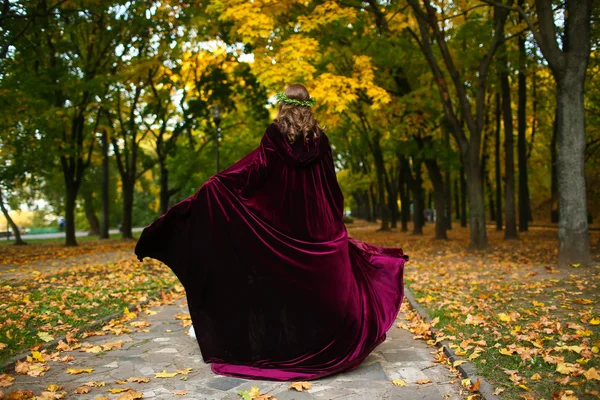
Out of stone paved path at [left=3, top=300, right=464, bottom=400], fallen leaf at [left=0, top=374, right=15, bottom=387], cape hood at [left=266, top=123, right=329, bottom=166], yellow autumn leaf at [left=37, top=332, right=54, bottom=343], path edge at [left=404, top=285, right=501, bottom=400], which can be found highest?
cape hood at [left=266, top=123, right=329, bottom=166]

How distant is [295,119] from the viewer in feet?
17.0

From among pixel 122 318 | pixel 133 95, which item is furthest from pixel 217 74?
pixel 122 318

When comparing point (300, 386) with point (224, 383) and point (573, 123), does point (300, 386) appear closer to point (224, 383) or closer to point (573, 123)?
point (224, 383)

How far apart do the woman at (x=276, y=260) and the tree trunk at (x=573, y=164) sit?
7.51m

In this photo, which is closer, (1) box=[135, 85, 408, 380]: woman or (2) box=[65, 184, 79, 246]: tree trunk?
(1) box=[135, 85, 408, 380]: woman

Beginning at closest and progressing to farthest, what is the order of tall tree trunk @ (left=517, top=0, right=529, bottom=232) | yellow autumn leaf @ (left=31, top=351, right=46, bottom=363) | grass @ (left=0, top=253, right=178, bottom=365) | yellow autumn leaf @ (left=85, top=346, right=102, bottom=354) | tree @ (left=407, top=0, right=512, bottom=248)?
1. yellow autumn leaf @ (left=31, top=351, right=46, bottom=363)
2. yellow autumn leaf @ (left=85, top=346, right=102, bottom=354)
3. grass @ (left=0, top=253, right=178, bottom=365)
4. tree @ (left=407, top=0, right=512, bottom=248)
5. tall tree trunk @ (left=517, top=0, right=529, bottom=232)

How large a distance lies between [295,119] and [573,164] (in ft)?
26.6

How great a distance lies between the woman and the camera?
5.12 m

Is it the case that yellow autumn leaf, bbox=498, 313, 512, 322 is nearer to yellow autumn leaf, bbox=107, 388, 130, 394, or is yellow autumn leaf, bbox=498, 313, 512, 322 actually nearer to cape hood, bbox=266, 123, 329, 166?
cape hood, bbox=266, 123, 329, 166

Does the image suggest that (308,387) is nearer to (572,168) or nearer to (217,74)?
(572,168)

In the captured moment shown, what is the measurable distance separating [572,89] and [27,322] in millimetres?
10362

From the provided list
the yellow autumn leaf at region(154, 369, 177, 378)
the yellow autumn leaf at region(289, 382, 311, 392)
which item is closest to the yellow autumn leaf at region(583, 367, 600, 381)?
the yellow autumn leaf at region(289, 382, 311, 392)

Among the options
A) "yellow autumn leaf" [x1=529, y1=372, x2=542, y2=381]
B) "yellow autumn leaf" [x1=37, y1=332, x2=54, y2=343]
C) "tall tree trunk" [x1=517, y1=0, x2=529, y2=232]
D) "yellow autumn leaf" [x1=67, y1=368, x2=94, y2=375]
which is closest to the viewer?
"yellow autumn leaf" [x1=529, y1=372, x2=542, y2=381]

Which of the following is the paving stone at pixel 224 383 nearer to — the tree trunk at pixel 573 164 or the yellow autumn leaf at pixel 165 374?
the yellow autumn leaf at pixel 165 374
